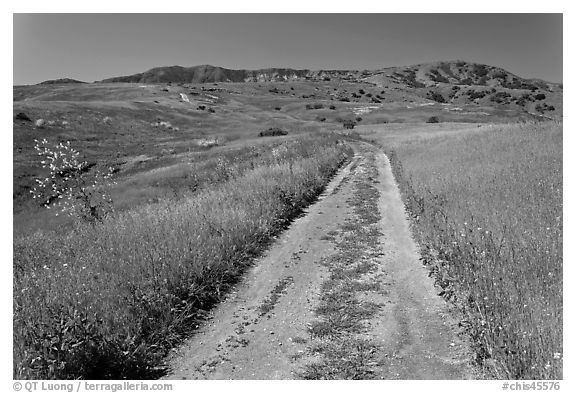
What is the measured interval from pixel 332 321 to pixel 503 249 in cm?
390

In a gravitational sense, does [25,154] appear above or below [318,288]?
above

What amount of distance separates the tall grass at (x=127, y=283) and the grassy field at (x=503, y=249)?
454 centimetres

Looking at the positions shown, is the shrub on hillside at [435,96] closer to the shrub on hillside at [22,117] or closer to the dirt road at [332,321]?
the shrub on hillside at [22,117]

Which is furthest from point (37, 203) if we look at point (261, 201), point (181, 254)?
point (181, 254)

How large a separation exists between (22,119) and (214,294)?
54099 millimetres

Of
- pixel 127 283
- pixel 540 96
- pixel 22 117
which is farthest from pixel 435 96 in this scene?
pixel 127 283

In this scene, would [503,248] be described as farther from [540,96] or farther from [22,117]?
[540,96]

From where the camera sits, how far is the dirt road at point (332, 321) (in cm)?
573

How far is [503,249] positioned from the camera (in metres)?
8.12

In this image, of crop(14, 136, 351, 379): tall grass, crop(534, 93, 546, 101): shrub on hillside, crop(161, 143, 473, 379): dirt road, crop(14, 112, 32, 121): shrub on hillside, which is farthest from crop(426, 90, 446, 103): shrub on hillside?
crop(161, 143, 473, 379): dirt road

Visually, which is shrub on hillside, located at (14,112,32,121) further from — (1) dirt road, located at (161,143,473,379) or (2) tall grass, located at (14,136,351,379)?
(1) dirt road, located at (161,143,473,379)

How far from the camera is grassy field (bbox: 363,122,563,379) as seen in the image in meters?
5.30

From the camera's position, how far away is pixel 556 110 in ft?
333
